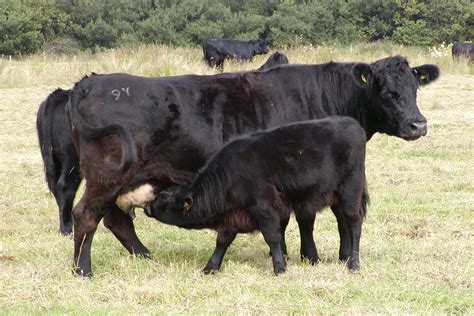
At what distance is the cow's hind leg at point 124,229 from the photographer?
18.3 ft

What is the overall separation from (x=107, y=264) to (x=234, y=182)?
48.0 inches

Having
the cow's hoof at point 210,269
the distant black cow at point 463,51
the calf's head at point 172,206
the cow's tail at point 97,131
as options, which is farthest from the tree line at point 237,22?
the cow's hoof at point 210,269

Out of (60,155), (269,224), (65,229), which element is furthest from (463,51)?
(269,224)

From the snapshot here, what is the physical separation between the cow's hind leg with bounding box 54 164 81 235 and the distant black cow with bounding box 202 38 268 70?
62.0 feet

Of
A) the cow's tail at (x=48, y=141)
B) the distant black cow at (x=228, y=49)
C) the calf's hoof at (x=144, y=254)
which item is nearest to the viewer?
the calf's hoof at (x=144, y=254)

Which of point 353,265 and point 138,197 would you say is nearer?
point 353,265

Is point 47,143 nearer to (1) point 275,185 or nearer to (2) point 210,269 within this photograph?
(2) point 210,269

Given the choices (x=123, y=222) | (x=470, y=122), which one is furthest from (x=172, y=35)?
(x=123, y=222)

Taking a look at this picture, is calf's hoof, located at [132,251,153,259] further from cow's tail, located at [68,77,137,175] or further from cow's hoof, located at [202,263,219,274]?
cow's tail, located at [68,77,137,175]

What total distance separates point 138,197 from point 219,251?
2.38 ft

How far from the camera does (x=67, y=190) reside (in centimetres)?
667

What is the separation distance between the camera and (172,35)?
132 ft

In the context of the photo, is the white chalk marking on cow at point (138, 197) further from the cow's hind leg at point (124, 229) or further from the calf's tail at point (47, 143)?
the calf's tail at point (47, 143)

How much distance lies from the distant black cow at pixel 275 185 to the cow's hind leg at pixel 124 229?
1.69 feet
